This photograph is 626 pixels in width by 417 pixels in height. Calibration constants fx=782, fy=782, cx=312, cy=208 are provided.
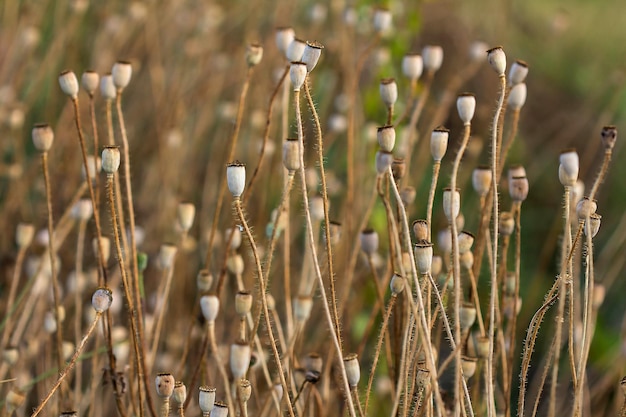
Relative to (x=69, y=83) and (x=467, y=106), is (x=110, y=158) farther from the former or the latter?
(x=467, y=106)

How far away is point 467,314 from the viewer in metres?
0.90

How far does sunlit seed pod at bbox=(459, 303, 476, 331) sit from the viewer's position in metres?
0.89

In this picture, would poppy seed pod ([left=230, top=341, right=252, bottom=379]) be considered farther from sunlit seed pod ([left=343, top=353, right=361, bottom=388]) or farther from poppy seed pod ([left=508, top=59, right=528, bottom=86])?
poppy seed pod ([left=508, top=59, right=528, bottom=86])

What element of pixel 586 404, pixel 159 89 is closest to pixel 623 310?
pixel 586 404

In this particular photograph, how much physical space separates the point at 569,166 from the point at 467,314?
201 millimetres

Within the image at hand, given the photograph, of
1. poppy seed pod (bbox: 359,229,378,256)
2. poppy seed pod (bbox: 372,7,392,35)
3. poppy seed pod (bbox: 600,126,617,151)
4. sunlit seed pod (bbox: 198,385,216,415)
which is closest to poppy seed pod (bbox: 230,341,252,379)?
sunlit seed pod (bbox: 198,385,216,415)

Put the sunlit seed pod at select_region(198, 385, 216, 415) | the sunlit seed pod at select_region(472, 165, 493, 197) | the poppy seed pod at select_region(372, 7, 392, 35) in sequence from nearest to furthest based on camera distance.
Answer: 1. the sunlit seed pod at select_region(198, 385, 216, 415)
2. the sunlit seed pod at select_region(472, 165, 493, 197)
3. the poppy seed pod at select_region(372, 7, 392, 35)

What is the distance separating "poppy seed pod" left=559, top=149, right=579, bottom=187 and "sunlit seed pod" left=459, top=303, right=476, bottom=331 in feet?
0.58

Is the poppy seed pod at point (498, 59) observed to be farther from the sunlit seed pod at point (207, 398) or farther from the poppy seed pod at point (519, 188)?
the sunlit seed pod at point (207, 398)

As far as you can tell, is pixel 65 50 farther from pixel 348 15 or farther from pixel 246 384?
pixel 246 384

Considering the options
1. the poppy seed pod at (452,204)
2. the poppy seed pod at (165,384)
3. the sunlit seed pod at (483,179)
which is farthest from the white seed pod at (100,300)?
the sunlit seed pod at (483,179)

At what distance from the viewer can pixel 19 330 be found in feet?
3.73

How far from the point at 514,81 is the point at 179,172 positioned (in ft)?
3.16

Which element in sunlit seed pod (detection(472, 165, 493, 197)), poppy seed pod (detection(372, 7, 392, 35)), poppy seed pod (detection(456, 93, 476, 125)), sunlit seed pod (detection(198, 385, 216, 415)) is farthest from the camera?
poppy seed pod (detection(372, 7, 392, 35))
